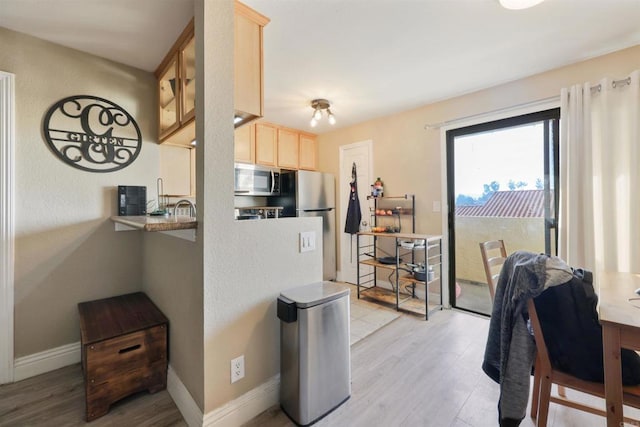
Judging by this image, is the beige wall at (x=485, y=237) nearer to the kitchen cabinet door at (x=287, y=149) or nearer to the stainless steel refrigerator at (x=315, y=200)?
the stainless steel refrigerator at (x=315, y=200)

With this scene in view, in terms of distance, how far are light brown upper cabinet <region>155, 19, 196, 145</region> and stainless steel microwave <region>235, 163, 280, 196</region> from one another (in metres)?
0.95

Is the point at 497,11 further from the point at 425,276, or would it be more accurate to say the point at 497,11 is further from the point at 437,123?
the point at 425,276

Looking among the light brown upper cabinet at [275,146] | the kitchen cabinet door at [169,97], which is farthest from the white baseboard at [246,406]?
the light brown upper cabinet at [275,146]

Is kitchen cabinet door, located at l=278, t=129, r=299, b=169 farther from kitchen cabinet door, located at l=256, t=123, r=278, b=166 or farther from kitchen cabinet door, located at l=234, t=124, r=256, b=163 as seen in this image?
kitchen cabinet door, located at l=234, t=124, r=256, b=163

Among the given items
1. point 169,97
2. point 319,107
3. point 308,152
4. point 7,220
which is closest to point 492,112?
point 319,107

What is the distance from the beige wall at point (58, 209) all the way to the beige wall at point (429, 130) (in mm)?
2762

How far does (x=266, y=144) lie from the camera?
374 cm

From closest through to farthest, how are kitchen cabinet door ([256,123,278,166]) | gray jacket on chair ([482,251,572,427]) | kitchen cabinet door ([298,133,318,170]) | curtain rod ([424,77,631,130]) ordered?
gray jacket on chair ([482,251,572,427]) < curtain rod ([424,77,631,130]) < kitchen cabinet door ([256,123,278,166]) < kitchen cabinet door ([298,133,318,170])

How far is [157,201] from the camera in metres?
2.36

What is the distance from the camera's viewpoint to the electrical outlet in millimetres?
1411

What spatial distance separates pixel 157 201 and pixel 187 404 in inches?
64.9

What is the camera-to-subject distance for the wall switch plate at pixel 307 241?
68.1 inches

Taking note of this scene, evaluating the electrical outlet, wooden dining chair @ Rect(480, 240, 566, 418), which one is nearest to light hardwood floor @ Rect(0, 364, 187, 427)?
the electrical outlet

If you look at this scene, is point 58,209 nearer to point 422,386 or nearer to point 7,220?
point 7,220
